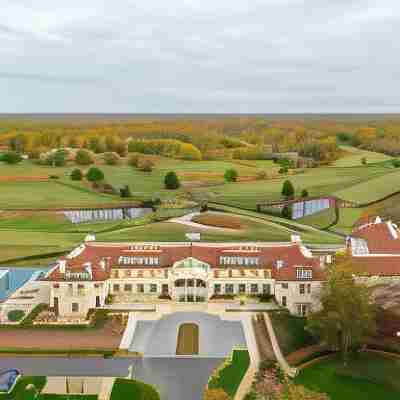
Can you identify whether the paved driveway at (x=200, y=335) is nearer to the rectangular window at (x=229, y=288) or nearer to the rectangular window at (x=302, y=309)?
the rectangular window at (x=229, y=288)

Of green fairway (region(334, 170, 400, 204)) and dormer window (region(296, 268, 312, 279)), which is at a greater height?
dormer window (region(296, 268, 312, 279))

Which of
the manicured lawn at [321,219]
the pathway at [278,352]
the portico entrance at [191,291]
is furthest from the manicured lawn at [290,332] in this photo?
the manicured lawn at [321,219]

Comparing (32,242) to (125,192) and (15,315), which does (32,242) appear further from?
(125,192)

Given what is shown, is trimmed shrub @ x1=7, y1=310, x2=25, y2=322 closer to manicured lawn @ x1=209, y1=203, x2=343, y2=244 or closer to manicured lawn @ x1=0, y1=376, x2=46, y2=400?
manicured lawn @ x1=0, y1=376, x2=46, y2=400

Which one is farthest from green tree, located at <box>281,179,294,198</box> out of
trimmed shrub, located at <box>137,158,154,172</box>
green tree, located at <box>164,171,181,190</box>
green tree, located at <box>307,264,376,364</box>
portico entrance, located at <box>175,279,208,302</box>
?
green tree, located at <box>307,264,376,364</box>

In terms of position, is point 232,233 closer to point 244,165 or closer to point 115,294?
point 115,294
